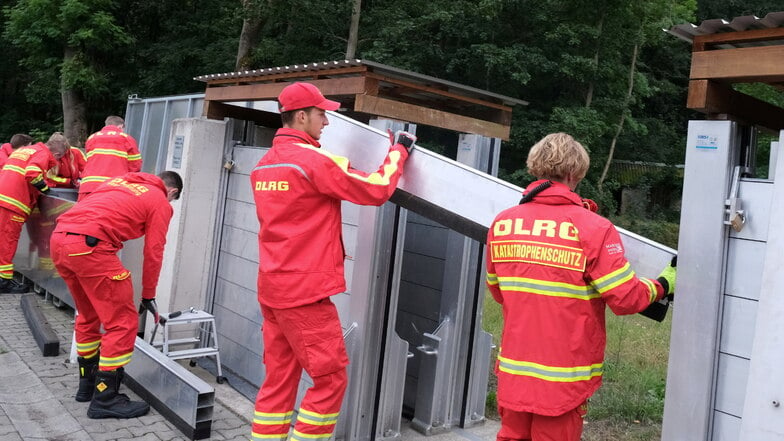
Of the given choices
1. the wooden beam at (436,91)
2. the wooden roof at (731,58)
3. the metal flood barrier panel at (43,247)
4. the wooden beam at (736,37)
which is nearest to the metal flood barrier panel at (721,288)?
the wooden roof at (731,58)

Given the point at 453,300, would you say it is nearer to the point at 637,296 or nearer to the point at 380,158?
the point at 380,158

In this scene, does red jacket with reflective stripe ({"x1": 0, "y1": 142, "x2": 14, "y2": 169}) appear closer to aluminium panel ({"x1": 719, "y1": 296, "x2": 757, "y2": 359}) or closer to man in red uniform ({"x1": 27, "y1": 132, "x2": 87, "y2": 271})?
man in red uniform ({"x1": 27, "y1": 132, "x2": 87, "y2": 271})

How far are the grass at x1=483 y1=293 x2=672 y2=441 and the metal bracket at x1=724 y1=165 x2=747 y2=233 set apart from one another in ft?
8.78

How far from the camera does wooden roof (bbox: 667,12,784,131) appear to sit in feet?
8.89

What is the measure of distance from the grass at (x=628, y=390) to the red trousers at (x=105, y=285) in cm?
270

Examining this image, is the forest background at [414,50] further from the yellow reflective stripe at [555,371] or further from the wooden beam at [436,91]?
the yellow reflective stripe at [555,371]

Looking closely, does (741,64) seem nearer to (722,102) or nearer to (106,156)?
(722,102)

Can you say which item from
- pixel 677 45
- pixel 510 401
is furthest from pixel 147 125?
pixel 677 45

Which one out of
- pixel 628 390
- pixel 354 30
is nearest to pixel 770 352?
pixel 628 390

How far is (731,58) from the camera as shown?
284 cm

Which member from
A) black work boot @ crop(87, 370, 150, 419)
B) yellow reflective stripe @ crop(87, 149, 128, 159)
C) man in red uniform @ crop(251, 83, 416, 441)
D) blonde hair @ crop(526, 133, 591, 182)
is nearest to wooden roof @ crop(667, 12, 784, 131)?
blonde hair @ crop(526, 133, 591, 182)

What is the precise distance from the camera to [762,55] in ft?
8.98

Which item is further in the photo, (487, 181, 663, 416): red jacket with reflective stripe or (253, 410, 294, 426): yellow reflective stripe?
(253, 410, 294, 426): yellow reflective stripe

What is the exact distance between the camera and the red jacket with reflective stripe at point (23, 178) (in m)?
8.53
